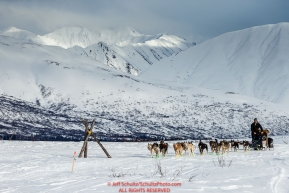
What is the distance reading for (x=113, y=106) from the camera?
113625 millimetres

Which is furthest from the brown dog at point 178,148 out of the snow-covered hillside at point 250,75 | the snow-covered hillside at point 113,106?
the snow-covered hillside at point 250,75

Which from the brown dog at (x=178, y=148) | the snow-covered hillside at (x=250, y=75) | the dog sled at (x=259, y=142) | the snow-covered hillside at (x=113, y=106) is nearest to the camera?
the brown dog at (x=178, y=148)

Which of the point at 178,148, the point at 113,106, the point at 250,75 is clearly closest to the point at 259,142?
the point at 178,148

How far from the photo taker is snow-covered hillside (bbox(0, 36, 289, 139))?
3809 inches

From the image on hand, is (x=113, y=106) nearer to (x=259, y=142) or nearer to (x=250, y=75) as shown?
(x=250, y=75)

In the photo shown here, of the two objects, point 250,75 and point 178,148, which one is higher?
point 250,75

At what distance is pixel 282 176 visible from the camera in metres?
11.0

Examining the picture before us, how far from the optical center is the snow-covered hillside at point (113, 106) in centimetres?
9675

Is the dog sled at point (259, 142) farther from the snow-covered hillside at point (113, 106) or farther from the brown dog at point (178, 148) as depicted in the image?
the snow-covered hillside at point (113, 106)

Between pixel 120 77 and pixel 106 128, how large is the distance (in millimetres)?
47153

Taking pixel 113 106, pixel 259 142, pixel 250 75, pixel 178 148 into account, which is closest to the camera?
pixel 178 148

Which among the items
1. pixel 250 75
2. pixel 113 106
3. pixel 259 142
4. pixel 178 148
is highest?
pixel 250 75

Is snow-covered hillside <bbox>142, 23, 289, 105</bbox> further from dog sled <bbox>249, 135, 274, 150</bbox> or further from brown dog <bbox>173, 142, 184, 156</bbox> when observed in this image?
brown dog <bbox>173, 142, 184, 156</bbox>

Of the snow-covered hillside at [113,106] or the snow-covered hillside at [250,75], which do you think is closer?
the snow-covered hillside at [113,106]
